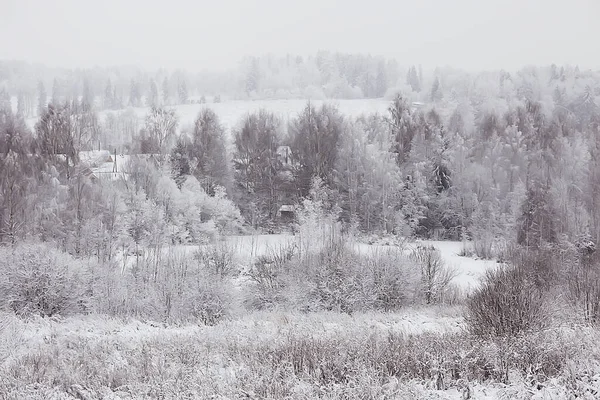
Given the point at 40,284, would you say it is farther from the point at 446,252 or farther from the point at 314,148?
the point at 314,148

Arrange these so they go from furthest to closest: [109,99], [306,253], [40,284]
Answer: [109,99] < [306,253] < [40,284]

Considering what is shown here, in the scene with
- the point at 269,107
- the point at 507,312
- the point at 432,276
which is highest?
the point at 269,107

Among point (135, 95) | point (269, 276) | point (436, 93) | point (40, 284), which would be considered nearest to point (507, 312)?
point (269, 276)

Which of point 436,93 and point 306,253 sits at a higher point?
point 436,93

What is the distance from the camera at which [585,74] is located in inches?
3895

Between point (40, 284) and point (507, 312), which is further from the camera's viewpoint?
point (40, 284)

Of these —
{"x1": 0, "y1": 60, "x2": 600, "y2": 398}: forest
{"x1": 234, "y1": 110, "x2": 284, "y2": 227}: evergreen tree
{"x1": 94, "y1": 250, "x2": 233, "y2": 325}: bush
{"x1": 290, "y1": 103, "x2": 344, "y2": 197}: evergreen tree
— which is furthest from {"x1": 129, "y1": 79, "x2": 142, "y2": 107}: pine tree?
{"x1": 94, "y1": 250, "x2": 233, "y2": 325}: bush

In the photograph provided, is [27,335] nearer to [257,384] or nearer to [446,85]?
[257,384]

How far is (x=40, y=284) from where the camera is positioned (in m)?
21.7

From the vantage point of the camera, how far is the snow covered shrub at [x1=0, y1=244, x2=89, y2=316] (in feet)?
70.1

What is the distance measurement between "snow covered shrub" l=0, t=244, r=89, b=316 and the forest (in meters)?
0.07

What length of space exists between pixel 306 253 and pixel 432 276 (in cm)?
657

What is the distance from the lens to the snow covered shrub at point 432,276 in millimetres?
25656

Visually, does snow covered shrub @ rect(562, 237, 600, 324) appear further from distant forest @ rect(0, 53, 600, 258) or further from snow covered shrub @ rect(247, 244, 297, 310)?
distant forest @ rect(0, 53, 600, 258)
